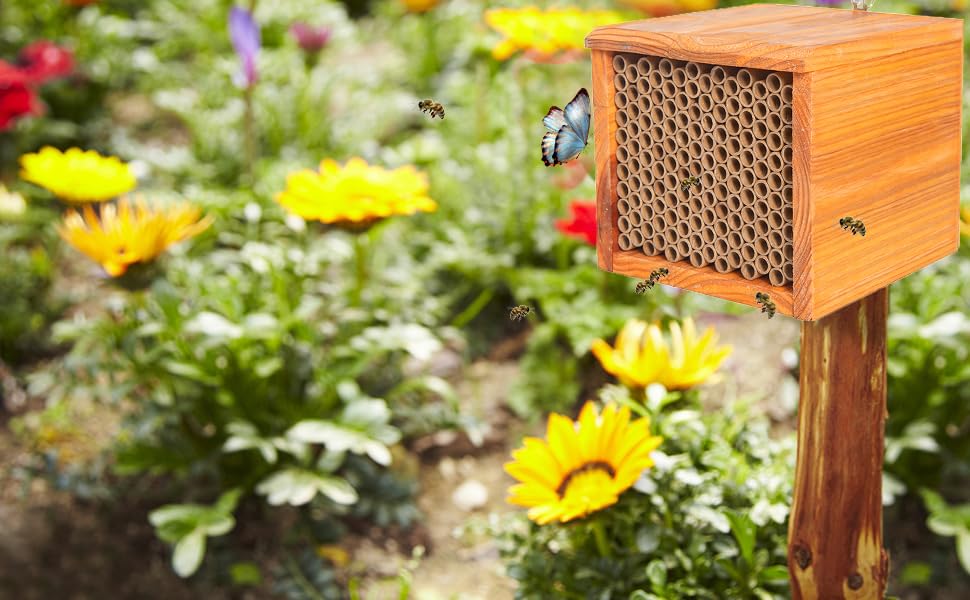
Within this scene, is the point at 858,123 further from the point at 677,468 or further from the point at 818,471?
the point at 677,468

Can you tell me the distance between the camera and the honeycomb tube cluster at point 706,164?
131 centimetres

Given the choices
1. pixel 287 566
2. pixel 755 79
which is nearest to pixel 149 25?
pixel 287 566

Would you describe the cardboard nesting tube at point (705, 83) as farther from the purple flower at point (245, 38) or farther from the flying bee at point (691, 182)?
the purple flower at point (245, 38)

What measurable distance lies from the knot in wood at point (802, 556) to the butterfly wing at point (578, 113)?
0.68 m

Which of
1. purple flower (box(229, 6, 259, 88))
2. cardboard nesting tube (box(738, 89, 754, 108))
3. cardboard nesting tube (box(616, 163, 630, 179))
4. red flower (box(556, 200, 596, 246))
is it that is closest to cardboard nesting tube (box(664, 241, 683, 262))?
cardboard nesting tube (box(616, 163, 630, 179))

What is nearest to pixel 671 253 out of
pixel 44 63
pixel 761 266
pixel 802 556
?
pixel 761 266

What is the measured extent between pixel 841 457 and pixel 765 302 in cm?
33

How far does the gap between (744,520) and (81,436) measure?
1659 mm

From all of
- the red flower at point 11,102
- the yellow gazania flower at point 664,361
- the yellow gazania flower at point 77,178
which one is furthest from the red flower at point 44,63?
the yellow gazania flower at point 664,361

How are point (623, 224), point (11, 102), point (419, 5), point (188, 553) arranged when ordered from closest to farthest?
point (623, 224) → point (188, 553) → point (11, 102) → point (419, 5)

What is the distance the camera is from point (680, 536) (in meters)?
1.80

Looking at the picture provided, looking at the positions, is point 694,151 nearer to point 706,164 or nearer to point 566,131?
point 706,164

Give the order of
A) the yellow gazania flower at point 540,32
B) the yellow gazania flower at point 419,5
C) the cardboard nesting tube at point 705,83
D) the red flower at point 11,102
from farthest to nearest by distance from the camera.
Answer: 1. the yellow gazania flower at point 419,5
2. the red flower at point 11,102
3. the yellow gazania flower at point 540,32
4. the cardboard nesting tube at point 705,83

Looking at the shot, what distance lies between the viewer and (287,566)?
2270mm
